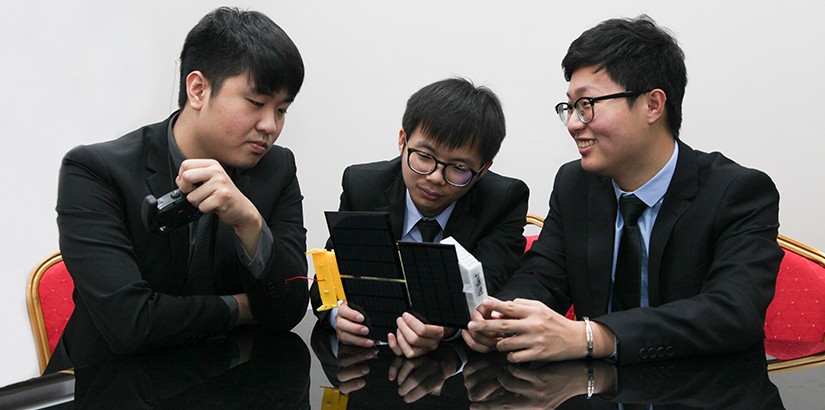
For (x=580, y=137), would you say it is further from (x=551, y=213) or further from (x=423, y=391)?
(x=423, y=391)

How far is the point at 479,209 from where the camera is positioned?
219cm

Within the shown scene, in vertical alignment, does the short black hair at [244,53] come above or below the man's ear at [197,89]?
above

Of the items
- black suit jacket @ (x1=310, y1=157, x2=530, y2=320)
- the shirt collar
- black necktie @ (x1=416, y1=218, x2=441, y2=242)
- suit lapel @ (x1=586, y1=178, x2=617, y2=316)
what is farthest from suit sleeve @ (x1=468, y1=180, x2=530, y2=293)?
the shirt collar

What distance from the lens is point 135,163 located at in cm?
194

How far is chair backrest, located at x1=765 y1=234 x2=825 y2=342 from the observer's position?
2.14 m

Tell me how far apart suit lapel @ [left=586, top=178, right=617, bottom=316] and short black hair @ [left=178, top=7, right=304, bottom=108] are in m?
0.81

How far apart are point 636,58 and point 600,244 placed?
1.53 feet

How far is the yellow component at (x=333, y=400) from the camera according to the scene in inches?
50.4

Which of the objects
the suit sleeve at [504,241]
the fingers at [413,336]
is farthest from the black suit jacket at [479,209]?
the fingers at [413,336]

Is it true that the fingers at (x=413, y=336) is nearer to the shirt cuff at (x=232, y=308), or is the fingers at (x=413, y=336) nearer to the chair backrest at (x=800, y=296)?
the shirt cuff at (x=232, y=308)

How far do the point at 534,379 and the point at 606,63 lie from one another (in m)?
0.90

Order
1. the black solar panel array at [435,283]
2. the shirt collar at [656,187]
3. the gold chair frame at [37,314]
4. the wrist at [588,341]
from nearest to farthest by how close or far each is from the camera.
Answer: the black solar panel array at [435,283], the wrist at [588,341], the shirt collar at [656,187], the gold chair frame at [37,314]

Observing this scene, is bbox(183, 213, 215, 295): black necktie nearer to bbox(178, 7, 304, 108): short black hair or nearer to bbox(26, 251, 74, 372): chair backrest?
bbox(178, 7, 304, 108): short black hair

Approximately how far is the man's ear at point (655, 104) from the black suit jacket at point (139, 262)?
0.94 meters
